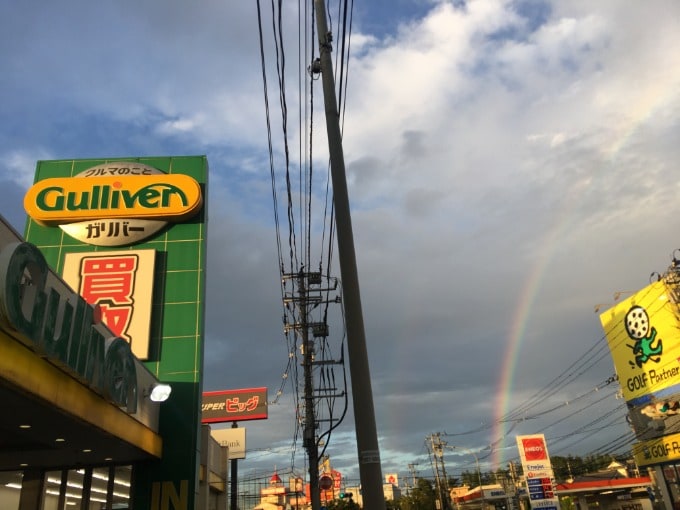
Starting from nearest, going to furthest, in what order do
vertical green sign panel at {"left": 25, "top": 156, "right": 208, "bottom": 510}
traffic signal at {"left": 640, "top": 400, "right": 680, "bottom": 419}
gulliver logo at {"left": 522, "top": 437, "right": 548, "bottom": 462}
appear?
vertical green sign panel at {"left": 25, "top": 156, "right": 208, "bottom": 510} < traffic signal at {"left": 640, "top": 400, "right": 680, "bottom": 419} < gulliver logo at {"left": 522, "top": 437, "right": 548, "bottom": 462}

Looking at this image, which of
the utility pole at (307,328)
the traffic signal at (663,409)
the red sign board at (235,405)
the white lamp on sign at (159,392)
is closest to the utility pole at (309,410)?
the utility pole at (307,328)

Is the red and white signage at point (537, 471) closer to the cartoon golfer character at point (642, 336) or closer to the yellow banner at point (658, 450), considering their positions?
the yellow banner at point (658, 450)

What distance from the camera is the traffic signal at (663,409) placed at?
26000 millimetres

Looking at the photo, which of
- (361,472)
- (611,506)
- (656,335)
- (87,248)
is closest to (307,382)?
(87,248)

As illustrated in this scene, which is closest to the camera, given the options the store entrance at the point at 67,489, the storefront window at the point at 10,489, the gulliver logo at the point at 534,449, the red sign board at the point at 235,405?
the storefront window at the point at 10,489

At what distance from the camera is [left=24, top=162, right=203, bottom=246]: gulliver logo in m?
17.6

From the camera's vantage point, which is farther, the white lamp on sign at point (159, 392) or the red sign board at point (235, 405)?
the red sign board at point (235, 405)

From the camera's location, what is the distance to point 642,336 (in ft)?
113

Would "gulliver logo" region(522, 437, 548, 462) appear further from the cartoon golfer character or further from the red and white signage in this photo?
the cartoon golfer character

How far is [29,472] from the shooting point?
46.1 ft

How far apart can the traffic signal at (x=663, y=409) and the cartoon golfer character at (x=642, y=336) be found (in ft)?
22.3

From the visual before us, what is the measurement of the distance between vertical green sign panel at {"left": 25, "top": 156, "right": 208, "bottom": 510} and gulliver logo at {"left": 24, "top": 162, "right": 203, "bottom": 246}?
0.08 m

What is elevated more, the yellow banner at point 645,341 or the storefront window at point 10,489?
the yellow banner at point 645,341

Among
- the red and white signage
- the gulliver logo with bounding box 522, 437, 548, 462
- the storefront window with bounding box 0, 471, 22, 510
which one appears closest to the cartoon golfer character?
the gulliver logo with bounding box 522, 437, 548, 462
